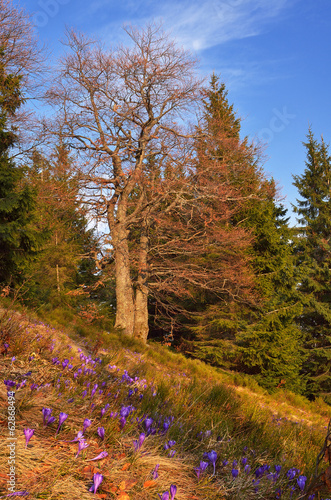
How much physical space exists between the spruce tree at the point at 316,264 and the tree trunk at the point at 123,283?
30.0 ft

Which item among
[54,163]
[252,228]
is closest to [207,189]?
[252,228]

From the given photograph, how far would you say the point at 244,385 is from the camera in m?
12.0

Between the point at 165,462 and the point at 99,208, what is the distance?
40.7 ft

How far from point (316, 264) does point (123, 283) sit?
44.3ft

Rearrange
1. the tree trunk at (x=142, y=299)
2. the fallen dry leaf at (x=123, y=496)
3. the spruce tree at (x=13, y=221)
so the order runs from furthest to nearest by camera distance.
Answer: the tree trunk at (x=142, y=299), the spruce tree at (x=13, y=221), the fallen dry leaf at (x=123, y=496)

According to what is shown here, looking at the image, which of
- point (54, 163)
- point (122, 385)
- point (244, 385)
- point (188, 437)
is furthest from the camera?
point (54, 163)

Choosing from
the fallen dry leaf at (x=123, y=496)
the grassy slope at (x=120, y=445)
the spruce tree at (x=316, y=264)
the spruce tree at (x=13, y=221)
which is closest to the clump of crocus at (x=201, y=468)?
the grassy slope at (x=120, y=445)

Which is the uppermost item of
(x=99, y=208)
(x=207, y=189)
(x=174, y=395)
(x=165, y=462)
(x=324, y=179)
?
(x=324, y=179)

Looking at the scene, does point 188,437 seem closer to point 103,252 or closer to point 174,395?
point 174,395

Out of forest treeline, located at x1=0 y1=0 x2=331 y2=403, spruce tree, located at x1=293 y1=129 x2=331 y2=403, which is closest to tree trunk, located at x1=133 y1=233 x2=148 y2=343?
forest treeline, located at x1=0 y1=0 x2=331 y2=403

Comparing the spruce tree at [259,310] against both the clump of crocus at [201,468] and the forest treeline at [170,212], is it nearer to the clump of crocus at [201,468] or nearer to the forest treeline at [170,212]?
→ the forest treeline at [170,212]

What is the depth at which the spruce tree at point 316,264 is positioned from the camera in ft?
63.7

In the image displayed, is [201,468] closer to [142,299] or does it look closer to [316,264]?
[142,299]

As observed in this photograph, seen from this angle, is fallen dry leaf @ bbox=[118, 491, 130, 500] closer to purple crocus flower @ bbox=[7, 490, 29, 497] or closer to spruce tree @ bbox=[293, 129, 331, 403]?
purple crocus flower @ bbox=[7, 490, 29, 497]
